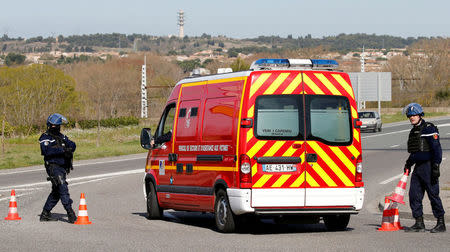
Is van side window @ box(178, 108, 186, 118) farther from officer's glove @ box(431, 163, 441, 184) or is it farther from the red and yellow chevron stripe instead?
officer's glove @ box(431, 163, 441, 184)

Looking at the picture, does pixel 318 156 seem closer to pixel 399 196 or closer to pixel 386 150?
→ pixel 399 196

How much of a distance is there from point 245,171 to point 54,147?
3.73m

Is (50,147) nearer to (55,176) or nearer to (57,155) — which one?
(57,155)

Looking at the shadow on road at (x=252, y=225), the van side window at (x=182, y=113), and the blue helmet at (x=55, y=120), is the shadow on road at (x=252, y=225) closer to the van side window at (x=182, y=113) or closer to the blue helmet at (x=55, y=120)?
the van side window at (x=182, y=113)

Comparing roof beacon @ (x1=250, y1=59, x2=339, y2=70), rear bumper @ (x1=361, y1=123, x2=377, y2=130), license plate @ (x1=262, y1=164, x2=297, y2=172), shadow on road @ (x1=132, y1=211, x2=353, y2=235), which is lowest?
rear bumper @ (x1=361, y1=123, x2=377, y2=130)

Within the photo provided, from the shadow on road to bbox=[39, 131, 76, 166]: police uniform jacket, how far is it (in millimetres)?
2166

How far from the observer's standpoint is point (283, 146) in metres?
11.5

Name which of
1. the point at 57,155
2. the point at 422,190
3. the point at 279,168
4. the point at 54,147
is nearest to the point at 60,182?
the point at 57,155

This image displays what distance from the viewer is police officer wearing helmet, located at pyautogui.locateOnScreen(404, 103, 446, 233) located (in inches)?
462

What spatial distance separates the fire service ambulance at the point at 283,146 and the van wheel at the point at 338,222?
1 cm

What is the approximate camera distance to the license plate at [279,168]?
1143 cm

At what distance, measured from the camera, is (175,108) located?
13.8 meters

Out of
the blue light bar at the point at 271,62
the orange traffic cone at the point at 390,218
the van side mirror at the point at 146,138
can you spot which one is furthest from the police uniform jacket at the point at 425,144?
the van side mirror at the point at 146,138

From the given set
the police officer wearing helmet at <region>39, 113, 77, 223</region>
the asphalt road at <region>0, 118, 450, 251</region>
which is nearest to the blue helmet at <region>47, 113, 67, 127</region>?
the police officer wearing helmet at <region>39, 113, 77, 223</region>
